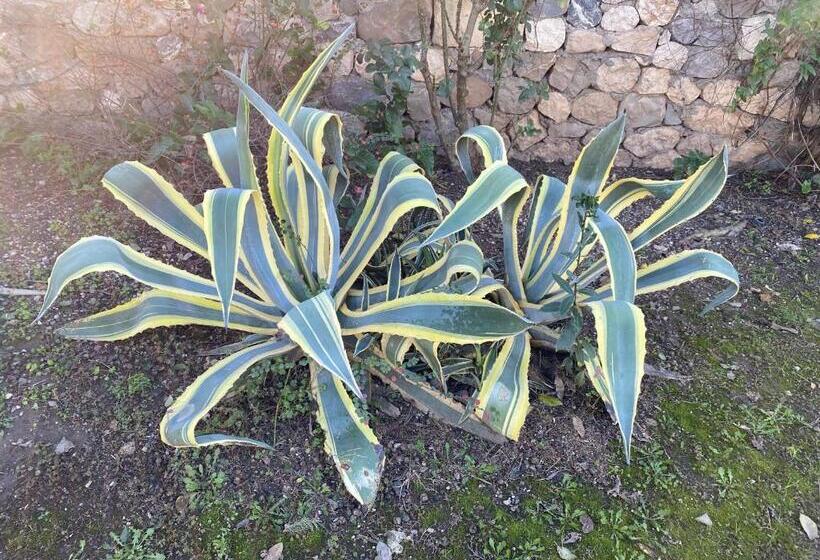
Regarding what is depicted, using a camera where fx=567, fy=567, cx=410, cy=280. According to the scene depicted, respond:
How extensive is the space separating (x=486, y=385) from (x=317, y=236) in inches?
25.3

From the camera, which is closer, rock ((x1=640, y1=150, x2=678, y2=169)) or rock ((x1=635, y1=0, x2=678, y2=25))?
rock ((x1=635, y1=0, x2=678, y2=25))

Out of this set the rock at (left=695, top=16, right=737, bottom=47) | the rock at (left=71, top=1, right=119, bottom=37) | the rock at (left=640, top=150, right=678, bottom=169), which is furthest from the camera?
the rock at (left=640, top=150, right=678, bottom=169)

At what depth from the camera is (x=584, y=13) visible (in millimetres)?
2354

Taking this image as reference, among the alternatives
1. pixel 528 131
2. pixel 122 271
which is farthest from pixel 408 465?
pixel 528 131

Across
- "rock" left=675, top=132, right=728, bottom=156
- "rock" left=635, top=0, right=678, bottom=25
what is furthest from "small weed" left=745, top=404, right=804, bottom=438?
"rock" left=635, top=0, right=678, bottom=25

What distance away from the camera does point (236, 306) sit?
5.16 feet

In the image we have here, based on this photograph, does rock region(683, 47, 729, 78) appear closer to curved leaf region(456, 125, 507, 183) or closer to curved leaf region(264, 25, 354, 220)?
curved leaf region(456, 125, 507, 183)

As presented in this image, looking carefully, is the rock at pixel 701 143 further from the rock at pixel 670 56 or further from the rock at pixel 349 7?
the rock at pixel 349 7

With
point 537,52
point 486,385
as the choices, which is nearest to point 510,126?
point 537,52

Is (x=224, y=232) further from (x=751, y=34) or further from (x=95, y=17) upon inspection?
(x=751, y=34)

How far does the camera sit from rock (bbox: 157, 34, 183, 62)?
2361 millimetres

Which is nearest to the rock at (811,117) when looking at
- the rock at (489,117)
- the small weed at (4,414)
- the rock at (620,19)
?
the rock at (620,19)

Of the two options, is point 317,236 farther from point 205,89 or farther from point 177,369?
point 205,89

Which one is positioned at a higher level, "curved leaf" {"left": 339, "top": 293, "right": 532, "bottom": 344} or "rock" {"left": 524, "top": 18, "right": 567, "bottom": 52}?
"rock" {"left": 524, "top": 18, "right": 567, "bottom": 52}
